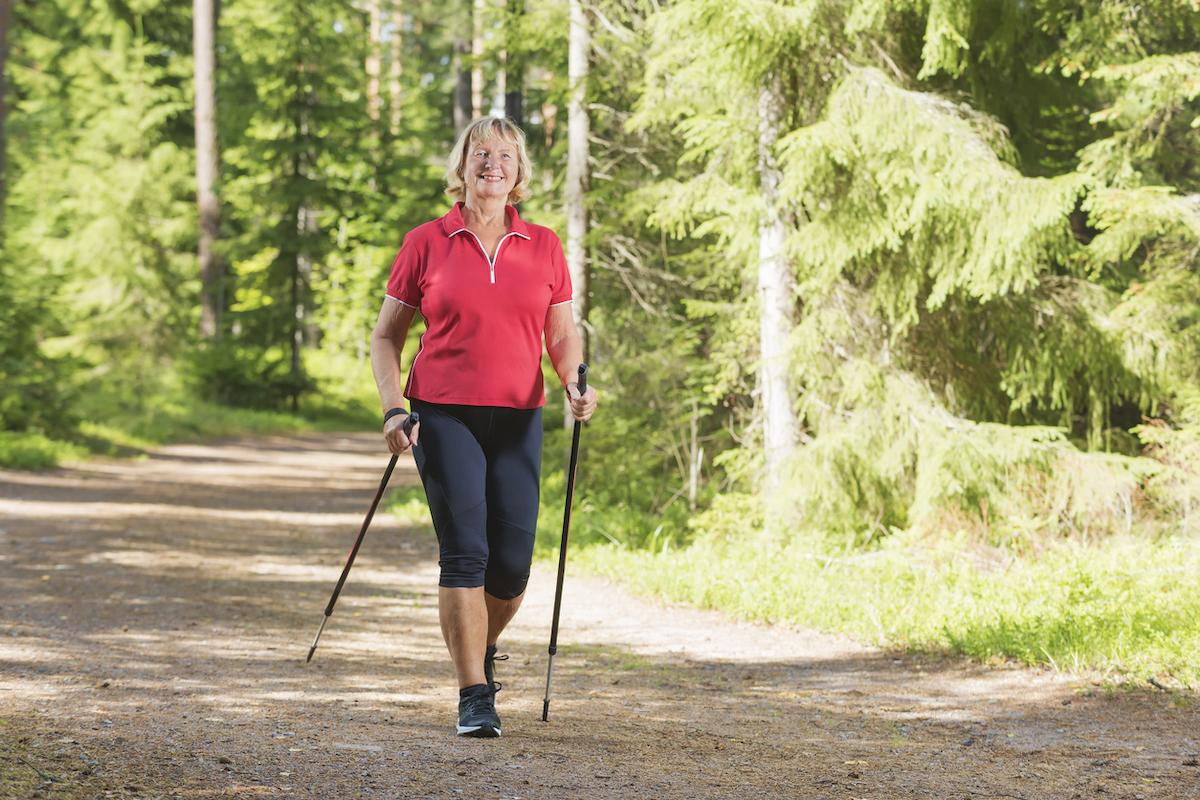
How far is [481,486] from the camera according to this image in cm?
465

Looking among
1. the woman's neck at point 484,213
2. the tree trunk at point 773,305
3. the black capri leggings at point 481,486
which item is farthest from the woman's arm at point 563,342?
the tree trunk at point 773,305

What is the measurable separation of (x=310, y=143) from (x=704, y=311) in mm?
18765

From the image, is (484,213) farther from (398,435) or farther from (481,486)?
(481,486)

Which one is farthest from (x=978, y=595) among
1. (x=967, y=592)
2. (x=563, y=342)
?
(x=563, y=342)

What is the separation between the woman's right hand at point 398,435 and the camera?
14.8ft

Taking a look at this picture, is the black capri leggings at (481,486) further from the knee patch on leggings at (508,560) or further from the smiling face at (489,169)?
the smiling face at (489,169)

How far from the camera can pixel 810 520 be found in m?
9.61

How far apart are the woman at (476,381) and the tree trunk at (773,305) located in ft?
16.1

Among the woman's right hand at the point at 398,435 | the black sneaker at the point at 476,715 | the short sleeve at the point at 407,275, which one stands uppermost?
the short sleeve at the point at 407,275

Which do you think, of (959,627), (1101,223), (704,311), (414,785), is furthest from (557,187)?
(414,785)

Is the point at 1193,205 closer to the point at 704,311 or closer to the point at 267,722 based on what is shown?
the point at 704,311

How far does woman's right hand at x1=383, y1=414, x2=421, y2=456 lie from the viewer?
4.50 m

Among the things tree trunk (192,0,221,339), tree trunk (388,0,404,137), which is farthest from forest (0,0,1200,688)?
tree trunk (388,0,404,137)

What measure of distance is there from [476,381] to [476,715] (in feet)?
3.93
